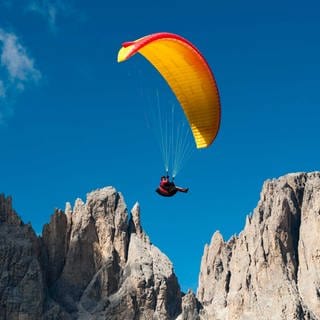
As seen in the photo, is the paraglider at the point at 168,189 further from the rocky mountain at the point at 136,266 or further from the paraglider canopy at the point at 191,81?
the rocky mountain at the point at 136,266

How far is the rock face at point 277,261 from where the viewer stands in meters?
89.2

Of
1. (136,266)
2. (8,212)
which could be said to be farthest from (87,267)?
(8,212)

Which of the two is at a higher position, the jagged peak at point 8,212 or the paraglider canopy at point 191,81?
the jagged peak at point 8,212

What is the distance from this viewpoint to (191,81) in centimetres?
3903

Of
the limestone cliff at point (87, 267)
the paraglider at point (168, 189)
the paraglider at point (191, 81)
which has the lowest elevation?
the paraglider at point (168, 189)

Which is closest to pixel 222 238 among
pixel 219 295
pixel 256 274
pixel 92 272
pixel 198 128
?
pixel 219 295

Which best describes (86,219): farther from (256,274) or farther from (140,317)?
(256,274)

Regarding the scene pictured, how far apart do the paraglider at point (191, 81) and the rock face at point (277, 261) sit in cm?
5085

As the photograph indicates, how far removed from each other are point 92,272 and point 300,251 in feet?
84.7

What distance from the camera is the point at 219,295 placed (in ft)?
343

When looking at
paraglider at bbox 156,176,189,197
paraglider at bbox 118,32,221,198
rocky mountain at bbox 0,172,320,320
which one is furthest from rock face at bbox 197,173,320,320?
paraglider at bbox 156,176,189,197

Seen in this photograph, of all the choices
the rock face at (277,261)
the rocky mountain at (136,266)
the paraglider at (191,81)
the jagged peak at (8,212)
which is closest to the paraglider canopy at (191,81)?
the paraglider at (191,81)

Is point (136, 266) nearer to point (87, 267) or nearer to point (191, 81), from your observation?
point (87, 267)

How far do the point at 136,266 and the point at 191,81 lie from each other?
55359 mm
